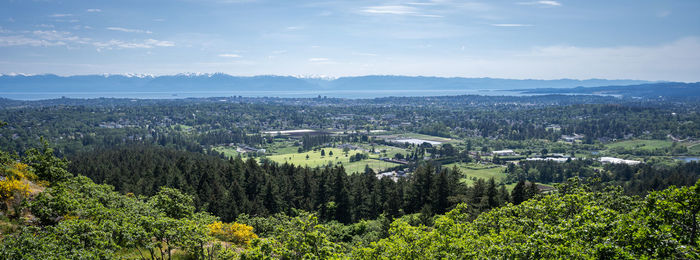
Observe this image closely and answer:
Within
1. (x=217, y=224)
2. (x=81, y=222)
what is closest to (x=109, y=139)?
(x=217, y=224)

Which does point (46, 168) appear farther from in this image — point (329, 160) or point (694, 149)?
point (694, 149)

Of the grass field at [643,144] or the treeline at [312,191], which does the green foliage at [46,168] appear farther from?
the grass field at [643,144]

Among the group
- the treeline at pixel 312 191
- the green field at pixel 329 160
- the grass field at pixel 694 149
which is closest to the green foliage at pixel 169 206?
the treeline at pixel 312 191

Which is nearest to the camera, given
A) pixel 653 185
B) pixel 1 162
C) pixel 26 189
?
pixel 26 189

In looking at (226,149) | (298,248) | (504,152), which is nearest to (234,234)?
(298,248)

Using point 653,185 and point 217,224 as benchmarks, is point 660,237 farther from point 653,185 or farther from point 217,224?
point 653,185

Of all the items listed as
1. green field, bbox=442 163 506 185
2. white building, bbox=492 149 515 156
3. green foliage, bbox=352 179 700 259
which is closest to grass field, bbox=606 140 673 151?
white building, bbox=492 149 515 156

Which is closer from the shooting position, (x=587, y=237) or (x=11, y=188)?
(x=587, y=237)
